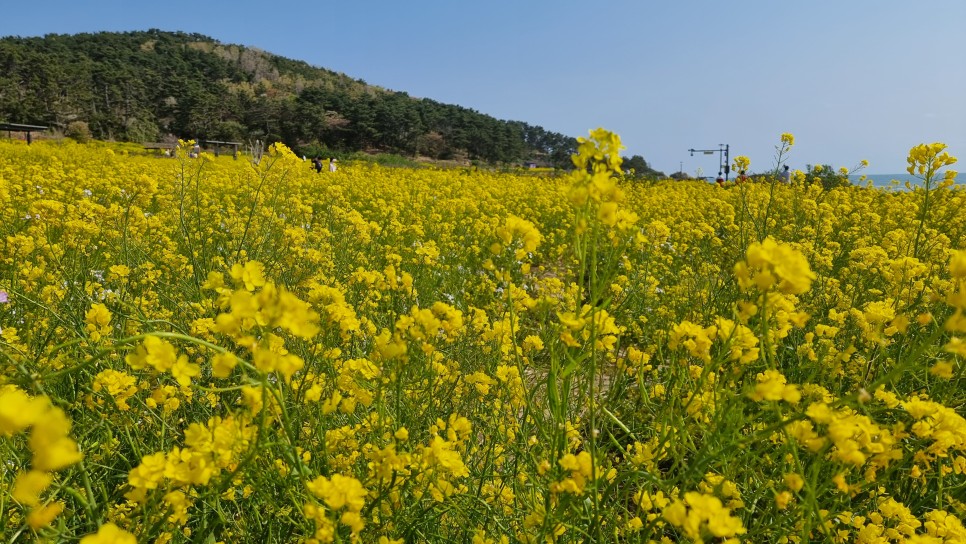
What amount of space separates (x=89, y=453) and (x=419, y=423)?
3.44 ft

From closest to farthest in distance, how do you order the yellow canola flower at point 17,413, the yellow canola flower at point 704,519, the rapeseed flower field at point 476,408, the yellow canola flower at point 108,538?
the yellow canola flower at point 17,413
the yellow canola flower at point 108,538
the yellow canola flower at point 704,519
the rapeseed flower field at point 476,408

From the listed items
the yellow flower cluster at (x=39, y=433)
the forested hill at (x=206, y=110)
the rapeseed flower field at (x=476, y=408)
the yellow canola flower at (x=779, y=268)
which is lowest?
the rapeseed flower field at (x=476, y=408)

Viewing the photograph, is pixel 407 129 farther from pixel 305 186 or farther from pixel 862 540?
pixel 862 540

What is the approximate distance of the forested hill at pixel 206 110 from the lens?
45.2 metres

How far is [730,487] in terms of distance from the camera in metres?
1.39

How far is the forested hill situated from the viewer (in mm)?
45219

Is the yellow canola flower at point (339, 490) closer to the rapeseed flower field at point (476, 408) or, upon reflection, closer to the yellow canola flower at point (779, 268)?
the rapeseed flower field at point (476, 408)

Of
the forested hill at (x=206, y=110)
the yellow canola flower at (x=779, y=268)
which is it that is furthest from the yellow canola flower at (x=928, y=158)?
the forested hill at (x=206, y=110)

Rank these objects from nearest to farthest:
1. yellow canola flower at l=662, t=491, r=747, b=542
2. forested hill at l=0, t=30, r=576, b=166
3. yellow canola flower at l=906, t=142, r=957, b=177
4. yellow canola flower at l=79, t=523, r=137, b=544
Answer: yellow canola flower at l=79, t=523, r=137, b=544 → yellow canola flower at l=662, t=491, r=747, b=542 → yellow canola flower at l=906, t=142, r=957, b=177 → forested hill at l=0, t=30, r=576, b=166

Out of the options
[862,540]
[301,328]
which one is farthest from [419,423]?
[862,540]

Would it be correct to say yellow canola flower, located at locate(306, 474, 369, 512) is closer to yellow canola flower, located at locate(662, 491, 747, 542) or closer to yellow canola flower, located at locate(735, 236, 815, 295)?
yellow canola flower, located at locate(662, 491, 747, 542)

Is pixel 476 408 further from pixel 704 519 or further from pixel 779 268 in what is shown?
pixel 779 268

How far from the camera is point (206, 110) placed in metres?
53.2

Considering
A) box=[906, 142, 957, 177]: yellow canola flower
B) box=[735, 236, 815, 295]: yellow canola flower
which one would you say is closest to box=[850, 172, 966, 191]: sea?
box=[906, 142, 957, 177]: yellow canola flower
